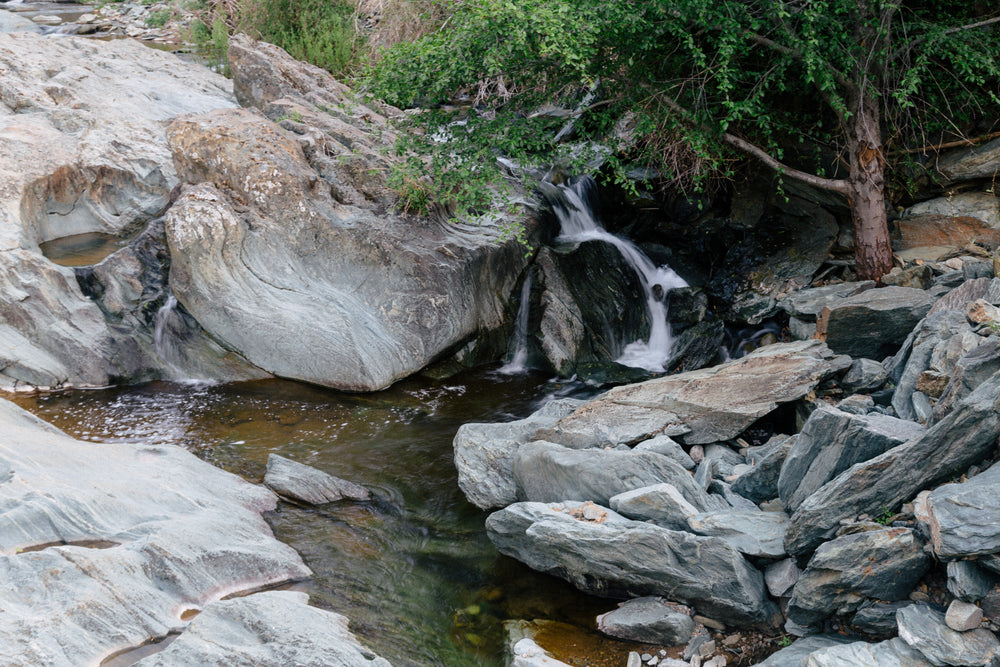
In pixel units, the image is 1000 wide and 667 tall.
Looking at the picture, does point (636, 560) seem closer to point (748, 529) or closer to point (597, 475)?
point (748, 529)

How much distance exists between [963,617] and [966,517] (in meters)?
0.56

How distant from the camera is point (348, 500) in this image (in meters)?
7.34

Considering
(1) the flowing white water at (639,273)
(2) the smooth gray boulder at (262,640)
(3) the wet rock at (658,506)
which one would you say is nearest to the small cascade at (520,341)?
(1) the flowing white water at (639,273)

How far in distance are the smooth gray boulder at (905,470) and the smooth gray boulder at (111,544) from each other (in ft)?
12.9

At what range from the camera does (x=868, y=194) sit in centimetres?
943

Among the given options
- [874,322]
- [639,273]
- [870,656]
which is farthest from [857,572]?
[639,273]

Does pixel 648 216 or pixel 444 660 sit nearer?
pixel 444 660

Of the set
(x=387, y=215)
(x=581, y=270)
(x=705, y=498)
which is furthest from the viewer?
(x=581, y=270)

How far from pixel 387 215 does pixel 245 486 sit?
4.59 m

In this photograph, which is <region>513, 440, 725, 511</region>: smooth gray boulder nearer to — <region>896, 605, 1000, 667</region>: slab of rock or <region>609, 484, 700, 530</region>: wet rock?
<region>609, 484, 700, 530</region>: wet rock

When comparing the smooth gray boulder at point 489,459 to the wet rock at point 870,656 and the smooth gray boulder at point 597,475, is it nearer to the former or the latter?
the smooth gray boulder at point 597,475

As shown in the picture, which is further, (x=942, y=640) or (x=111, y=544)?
(x=111, y=544)

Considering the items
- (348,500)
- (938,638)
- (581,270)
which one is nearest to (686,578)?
(938,638)

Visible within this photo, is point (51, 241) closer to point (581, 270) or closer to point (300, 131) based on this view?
point (300, 131)
